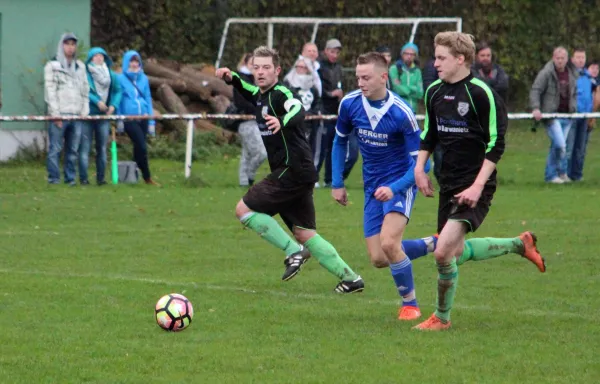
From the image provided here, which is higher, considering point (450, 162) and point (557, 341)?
point (450, 162)

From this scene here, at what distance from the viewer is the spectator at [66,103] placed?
679 inches

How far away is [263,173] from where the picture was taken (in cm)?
1995

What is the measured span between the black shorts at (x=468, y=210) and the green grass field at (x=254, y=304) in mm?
699

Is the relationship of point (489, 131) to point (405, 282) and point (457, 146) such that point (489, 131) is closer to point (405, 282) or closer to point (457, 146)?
point (457, 146)

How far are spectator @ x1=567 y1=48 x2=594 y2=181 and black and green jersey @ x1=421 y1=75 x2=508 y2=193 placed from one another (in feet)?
36.3

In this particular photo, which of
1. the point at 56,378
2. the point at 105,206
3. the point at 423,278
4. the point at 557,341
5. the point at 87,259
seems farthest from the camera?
the point at 105,206

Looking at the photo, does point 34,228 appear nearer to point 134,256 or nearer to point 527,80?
point 134,256

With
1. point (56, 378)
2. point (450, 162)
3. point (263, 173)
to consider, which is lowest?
point (263, 173)

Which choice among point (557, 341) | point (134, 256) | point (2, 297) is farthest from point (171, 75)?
point (557, 341)

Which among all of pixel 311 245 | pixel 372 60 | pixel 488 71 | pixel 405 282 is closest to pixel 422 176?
pixel 405 282

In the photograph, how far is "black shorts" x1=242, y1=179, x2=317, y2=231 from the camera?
30.9ft

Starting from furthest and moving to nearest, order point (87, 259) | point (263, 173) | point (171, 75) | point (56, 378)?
point (171, 75) < point (263, 173) < point (87, 259) < point (56, 378)

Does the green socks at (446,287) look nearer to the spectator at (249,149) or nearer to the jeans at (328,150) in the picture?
the spectator at (249,149)

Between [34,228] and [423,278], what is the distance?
4.86 metres
